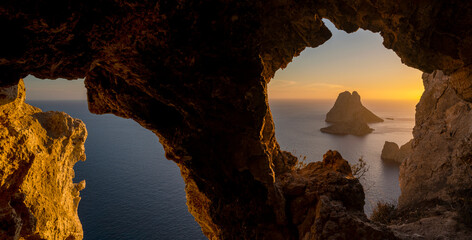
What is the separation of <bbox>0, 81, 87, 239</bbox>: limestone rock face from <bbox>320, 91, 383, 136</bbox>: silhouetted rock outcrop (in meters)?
89.3

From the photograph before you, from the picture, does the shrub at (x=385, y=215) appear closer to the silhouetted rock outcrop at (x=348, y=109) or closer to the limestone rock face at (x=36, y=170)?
the limestone rock face at (x=36, y=170)

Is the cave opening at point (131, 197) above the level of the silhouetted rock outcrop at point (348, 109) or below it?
below

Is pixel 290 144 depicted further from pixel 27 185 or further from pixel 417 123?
pixel 27 185

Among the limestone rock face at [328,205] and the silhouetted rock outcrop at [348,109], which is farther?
the silhouetted rock outcrop at [348,109]

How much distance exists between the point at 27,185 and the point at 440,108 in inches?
1017

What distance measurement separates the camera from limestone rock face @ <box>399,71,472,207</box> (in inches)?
484

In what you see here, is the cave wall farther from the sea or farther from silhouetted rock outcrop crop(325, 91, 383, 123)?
silhouetted rock outcrop crop(325, 91, 383, 123)

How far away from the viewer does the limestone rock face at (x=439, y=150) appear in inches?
484

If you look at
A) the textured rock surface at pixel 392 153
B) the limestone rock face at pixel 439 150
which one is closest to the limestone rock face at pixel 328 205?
the limestone rock face at pixel 439 150

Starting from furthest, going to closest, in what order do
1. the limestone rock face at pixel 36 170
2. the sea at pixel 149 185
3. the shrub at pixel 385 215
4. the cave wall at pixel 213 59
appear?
the sea at pixel 149 185 < the shrub at pixel 385 215 < the limestone rock face at pixel 36 170 < the cave wall at pixel 213 59

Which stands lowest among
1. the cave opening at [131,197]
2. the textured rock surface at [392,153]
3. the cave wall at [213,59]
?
the cave opening at [131,197]

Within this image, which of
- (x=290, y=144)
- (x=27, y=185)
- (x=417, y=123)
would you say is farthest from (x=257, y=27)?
(x=290, y=144)

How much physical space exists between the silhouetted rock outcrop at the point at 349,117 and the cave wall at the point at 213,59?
8836 cm

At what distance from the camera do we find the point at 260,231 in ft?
27.3
